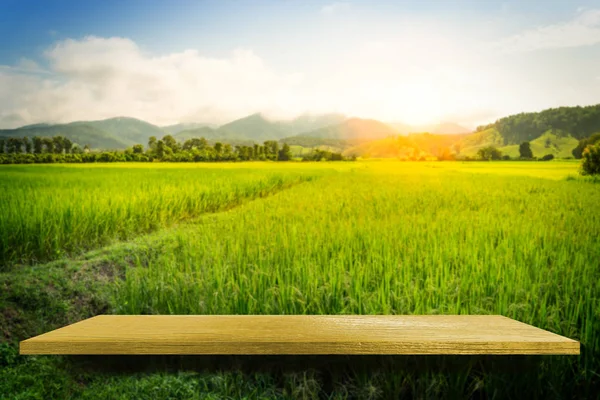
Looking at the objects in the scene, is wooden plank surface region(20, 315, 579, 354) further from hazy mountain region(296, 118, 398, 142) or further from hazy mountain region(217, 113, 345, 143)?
hazy mountain region(296, 118, 398, 142)

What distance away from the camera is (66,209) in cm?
444

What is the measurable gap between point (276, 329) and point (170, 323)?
52cm

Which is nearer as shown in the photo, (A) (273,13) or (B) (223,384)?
(B) (223,384)

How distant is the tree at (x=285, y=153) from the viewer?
626 cm

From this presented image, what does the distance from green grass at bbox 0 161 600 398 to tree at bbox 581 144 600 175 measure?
0.37ft

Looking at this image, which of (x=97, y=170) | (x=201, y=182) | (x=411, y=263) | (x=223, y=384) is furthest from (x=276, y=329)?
(x=201, y=182)

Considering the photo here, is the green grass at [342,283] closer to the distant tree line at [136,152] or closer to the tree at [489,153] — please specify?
the distant tree line at [136,152]

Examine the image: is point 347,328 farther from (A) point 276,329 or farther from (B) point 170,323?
(B) point 170,323

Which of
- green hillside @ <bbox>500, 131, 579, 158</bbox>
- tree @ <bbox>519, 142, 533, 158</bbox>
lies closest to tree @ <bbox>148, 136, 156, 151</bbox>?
green hillside @ <bbox>500, 131, 579, 158</bbox>

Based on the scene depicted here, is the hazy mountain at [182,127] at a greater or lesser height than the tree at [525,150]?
greater

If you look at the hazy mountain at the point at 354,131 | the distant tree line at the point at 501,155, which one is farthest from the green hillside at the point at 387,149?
the distant tree line at the point at 501,155

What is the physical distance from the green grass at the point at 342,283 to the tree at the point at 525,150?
0.50 metres

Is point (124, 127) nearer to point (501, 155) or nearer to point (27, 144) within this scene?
point (27, 144)

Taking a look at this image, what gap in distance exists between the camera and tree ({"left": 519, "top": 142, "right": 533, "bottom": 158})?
5569mm
